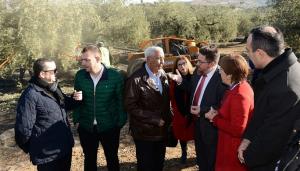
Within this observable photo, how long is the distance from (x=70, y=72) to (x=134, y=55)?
5.73m

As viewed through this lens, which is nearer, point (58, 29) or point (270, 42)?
point (270, 42)

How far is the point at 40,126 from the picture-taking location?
4383mm

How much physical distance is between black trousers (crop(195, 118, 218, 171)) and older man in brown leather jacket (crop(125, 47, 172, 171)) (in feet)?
1.61

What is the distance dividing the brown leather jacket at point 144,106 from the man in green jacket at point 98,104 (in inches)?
10.5

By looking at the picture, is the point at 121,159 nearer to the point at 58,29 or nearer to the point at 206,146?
the point at 206,146

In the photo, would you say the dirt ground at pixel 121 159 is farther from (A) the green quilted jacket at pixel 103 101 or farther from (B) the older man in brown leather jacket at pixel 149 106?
(A) the green quilted jacket at pixel 103 101

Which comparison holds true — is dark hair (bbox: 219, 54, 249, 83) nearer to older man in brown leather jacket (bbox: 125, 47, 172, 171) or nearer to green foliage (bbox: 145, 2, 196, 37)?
older man in brown leather jacket (bbox: 125, 47, 172, 171)

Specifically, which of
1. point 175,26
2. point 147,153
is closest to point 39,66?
point 147,153

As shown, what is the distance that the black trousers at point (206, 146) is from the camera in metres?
4.44

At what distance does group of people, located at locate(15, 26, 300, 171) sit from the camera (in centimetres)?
306

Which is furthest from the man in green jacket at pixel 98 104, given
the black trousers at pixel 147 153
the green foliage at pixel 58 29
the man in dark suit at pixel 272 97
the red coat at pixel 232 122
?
the green foliage at pixel 58 29

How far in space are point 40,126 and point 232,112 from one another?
6.84 ft

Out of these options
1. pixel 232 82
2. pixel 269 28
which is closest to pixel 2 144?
pixel 232 82

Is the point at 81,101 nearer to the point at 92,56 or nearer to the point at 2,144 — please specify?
the point at 92,56
